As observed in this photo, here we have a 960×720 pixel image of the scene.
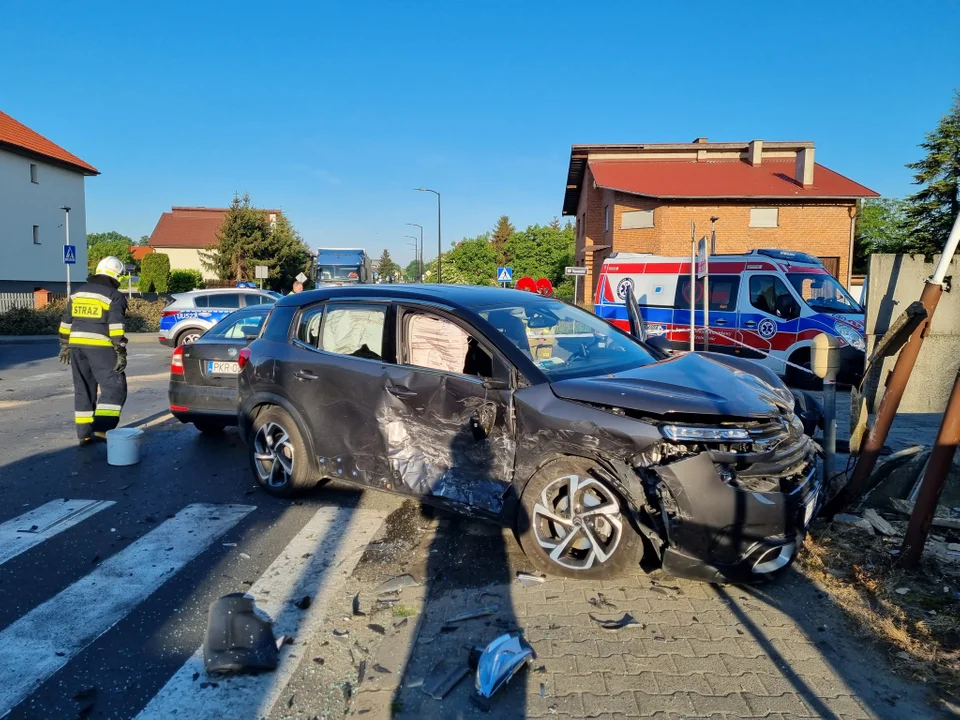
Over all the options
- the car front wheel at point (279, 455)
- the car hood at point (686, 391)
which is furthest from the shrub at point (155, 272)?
the car hood at point (686, 391)

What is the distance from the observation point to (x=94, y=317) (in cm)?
743

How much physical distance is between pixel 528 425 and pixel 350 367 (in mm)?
1621

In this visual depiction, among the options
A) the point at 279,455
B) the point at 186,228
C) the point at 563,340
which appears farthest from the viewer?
the point at 186,228

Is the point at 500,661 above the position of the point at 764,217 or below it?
below

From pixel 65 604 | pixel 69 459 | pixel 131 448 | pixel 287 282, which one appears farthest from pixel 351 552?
pixel 287 282

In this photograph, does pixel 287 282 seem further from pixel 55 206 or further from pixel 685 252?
pixel 685 252

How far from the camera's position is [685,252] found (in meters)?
32.4

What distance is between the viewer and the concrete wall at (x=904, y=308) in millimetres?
5395

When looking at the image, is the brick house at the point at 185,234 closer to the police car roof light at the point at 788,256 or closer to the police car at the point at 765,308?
the police car at the point at 765,308

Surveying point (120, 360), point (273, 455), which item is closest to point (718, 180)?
point (120, 360)

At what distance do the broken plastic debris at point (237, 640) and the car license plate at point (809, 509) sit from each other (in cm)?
282

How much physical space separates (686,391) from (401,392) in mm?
1873

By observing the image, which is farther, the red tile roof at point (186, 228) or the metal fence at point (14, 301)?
the red tile roof at point (186, 228)

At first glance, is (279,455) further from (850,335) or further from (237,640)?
(850,335)
